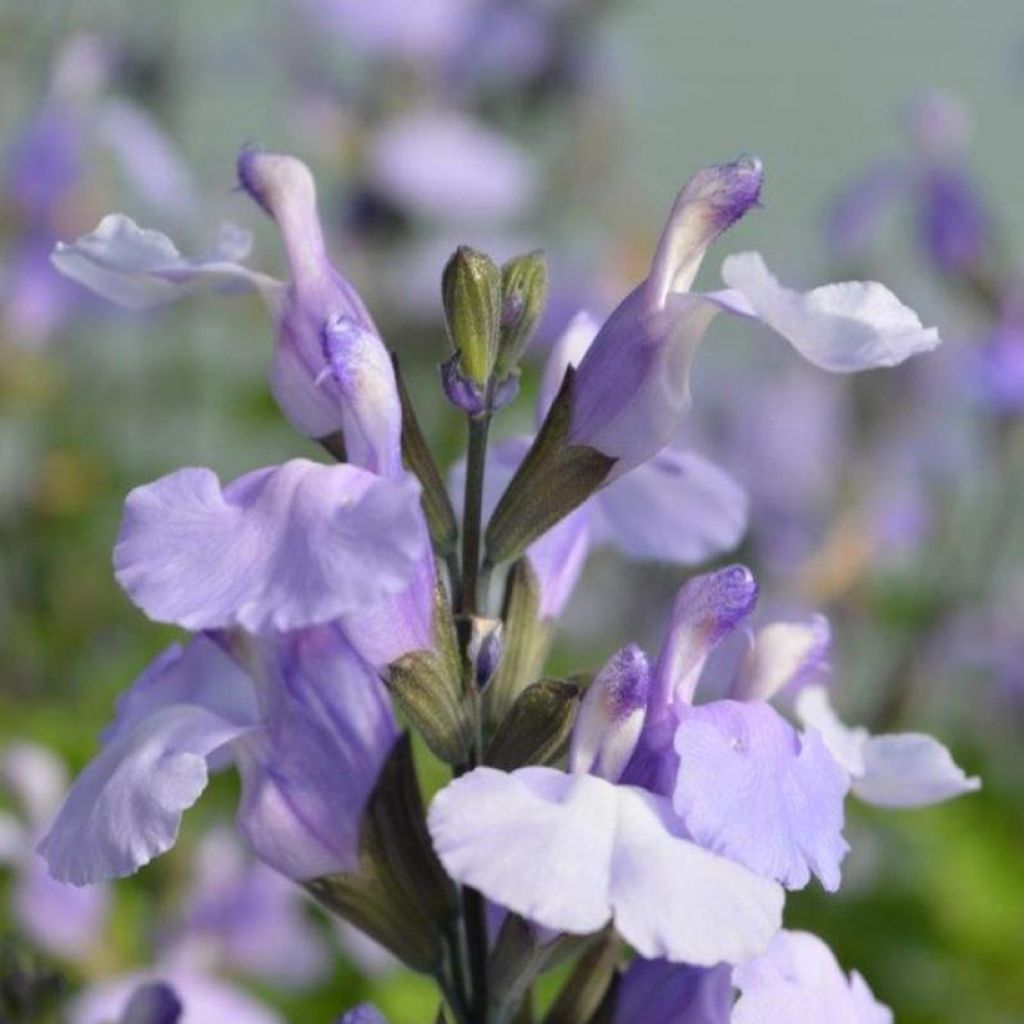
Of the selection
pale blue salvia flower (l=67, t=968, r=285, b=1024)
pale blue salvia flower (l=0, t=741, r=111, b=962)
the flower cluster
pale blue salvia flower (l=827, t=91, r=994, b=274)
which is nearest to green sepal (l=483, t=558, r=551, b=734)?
the flower cluster

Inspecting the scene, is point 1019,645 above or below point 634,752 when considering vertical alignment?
below

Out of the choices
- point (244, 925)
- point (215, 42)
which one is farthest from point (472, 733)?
point (215, 42)

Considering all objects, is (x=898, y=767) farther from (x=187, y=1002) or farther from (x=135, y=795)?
(x=187, y=1002)

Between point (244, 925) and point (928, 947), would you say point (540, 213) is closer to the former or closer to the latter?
point (928, 947)

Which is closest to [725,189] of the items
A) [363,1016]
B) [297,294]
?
[297,294]

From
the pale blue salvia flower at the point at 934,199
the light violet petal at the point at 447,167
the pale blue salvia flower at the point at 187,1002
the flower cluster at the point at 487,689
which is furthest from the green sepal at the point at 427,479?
the light violet petal at the point at 447,167

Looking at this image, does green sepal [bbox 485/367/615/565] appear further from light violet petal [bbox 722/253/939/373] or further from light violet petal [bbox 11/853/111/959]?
light violet petal [bbox 11/853/111/959]

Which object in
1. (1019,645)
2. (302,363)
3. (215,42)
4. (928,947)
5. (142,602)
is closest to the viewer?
(142,602)
